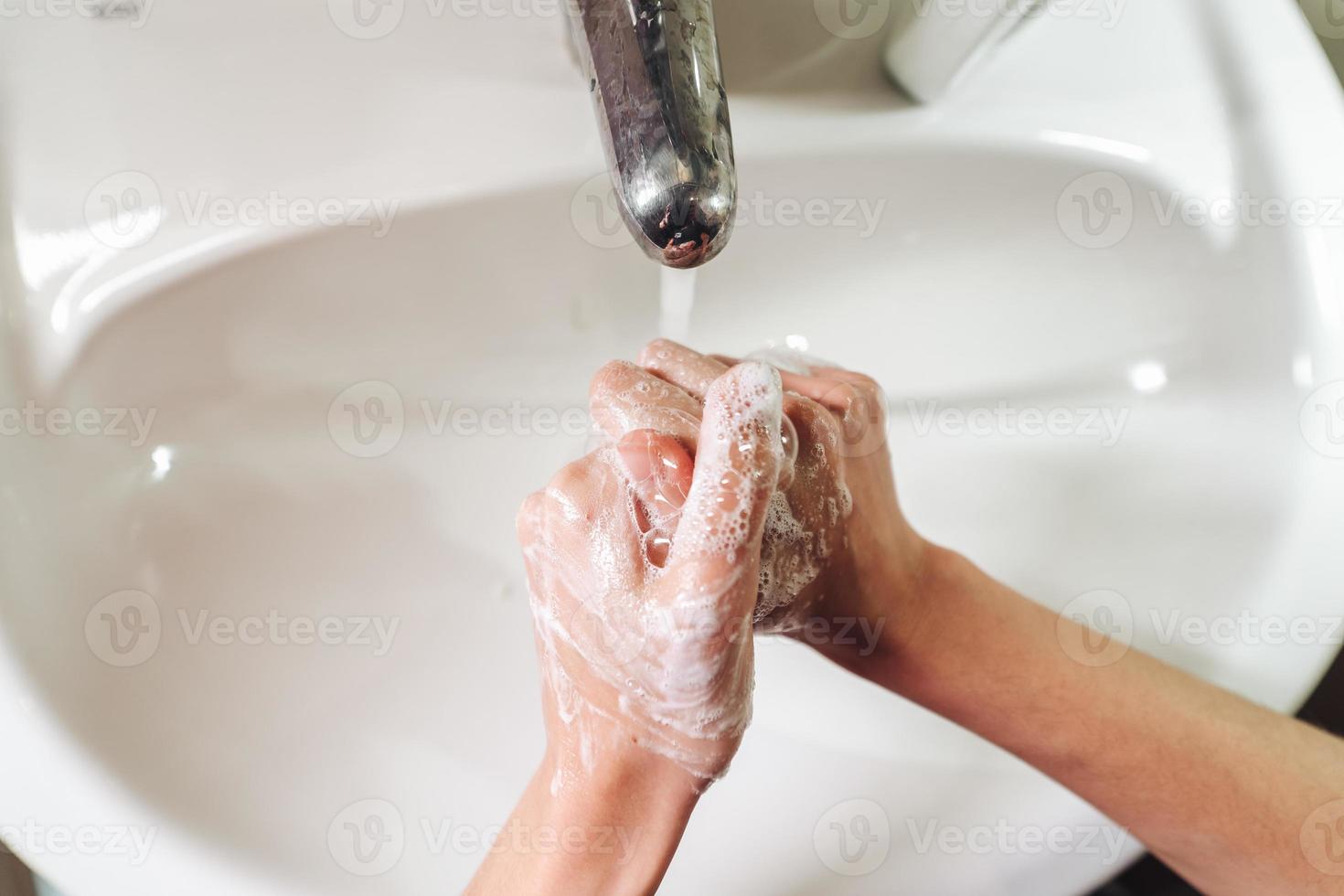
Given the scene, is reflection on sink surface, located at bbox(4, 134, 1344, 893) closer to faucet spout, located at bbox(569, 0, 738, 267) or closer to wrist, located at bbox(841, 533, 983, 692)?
wrist, located at bbox(841, 533, 983, 692)

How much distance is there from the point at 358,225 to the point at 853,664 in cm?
36

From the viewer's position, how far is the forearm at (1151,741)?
466 millimetres

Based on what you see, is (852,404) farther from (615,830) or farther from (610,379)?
(615,830)

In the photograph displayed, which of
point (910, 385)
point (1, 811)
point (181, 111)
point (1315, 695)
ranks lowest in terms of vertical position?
point (1315, 695)

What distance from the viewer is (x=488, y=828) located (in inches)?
19.2

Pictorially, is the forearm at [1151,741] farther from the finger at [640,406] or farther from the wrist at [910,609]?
the finger at [640,406]

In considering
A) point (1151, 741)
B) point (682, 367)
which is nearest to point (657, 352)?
point (682, 367)

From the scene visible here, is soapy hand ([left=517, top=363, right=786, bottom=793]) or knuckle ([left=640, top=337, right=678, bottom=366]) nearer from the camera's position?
soapy hand ([left=517, top=363, right=786, bottom=793])

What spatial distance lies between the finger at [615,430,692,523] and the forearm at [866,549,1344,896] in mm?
174

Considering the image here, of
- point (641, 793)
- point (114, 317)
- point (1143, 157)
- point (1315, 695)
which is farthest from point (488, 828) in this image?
point (1315, 695)

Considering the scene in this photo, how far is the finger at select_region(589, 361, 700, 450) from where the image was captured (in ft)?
1.37

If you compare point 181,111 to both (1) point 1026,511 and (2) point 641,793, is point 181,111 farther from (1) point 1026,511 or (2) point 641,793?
(1) point 1026,511

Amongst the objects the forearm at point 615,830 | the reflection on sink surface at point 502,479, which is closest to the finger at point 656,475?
the forearm at point 615,830

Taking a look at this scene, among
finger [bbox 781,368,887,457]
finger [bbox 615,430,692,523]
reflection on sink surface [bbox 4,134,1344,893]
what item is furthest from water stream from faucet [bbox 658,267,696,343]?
finger [bbox 615,430,692,523]
